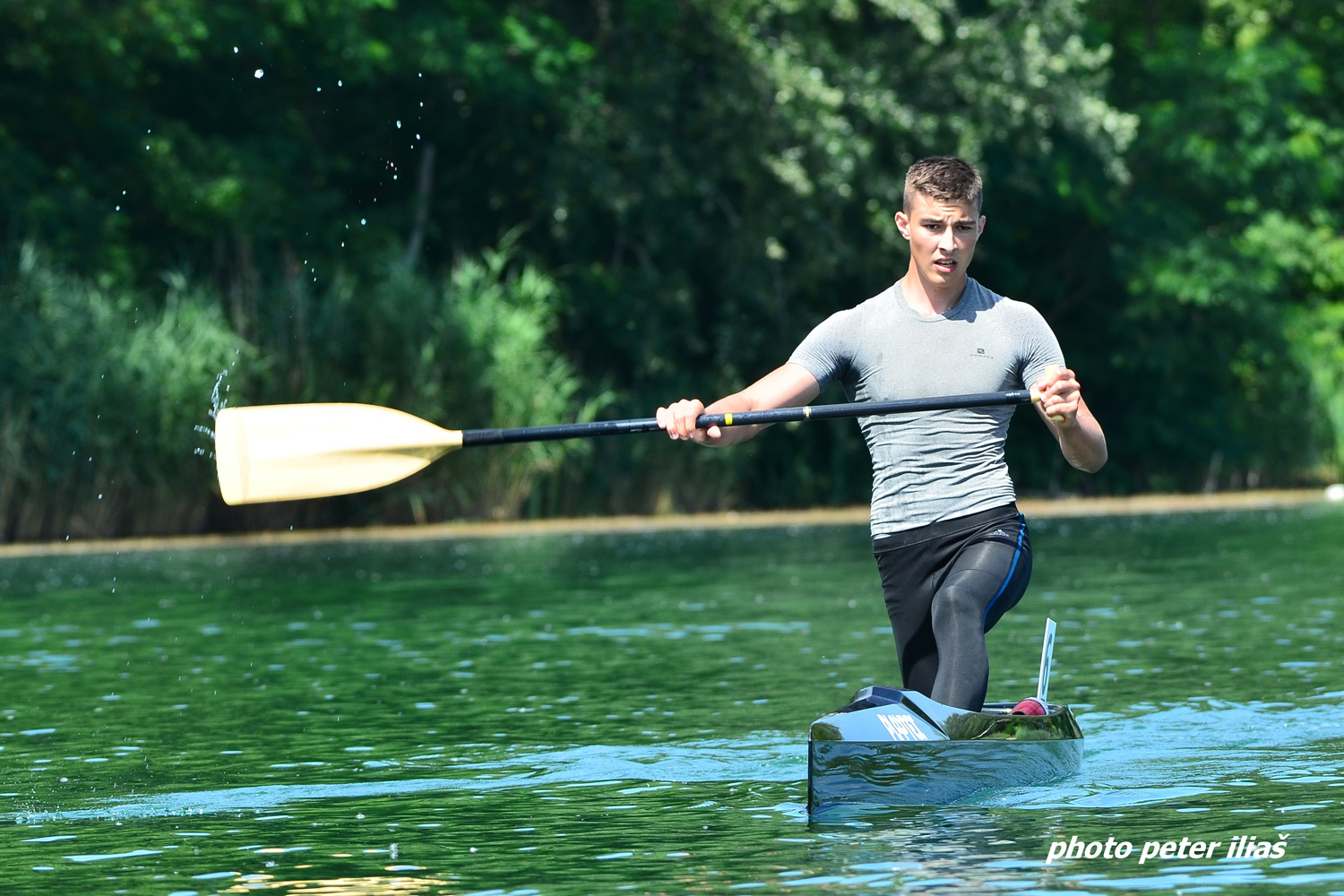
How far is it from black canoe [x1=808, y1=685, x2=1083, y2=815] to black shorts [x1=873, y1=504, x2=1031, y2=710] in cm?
13

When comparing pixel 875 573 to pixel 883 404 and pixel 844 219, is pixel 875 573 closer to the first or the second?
pixel 883 404

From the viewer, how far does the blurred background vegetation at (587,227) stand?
88.4ft

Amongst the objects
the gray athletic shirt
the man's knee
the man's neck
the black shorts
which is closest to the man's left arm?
the gray athletic shirt

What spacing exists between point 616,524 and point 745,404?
2104cm

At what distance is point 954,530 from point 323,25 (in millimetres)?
23914

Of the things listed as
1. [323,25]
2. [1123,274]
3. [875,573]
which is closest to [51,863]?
[875,573]

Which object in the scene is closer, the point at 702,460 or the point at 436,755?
the point at 436,755

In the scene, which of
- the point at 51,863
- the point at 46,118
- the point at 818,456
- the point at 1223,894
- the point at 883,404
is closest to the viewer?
the point at 1223,894

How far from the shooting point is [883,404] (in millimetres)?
7504

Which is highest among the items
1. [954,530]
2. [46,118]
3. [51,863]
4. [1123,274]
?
[46,118]

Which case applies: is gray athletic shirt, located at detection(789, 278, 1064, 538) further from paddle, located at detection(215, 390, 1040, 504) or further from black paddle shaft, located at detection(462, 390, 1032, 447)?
paddle, located at detection(215, 390, 1040, 504)

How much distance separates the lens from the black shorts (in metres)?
7.50

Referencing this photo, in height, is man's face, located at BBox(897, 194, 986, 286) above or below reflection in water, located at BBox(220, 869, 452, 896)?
above

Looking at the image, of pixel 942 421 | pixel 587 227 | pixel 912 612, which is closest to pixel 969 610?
pixel 912 612
